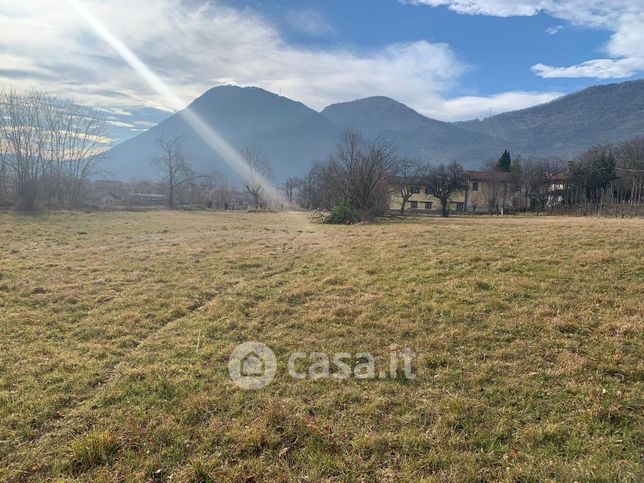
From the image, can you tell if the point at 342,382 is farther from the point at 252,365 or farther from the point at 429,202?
the point at 429,202

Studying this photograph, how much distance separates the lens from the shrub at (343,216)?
106 feet

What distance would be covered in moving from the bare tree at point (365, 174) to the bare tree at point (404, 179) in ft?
33.0

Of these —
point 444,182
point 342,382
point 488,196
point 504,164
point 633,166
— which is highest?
point 504,164

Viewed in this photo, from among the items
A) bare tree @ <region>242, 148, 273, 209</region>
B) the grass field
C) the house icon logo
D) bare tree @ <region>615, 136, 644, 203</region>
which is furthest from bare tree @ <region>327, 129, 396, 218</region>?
bare tree @ <region>242, 148, 273, 209</region>

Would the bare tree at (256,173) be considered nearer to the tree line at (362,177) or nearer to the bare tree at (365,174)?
the tree line at (362,177)

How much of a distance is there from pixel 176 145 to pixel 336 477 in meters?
76.5

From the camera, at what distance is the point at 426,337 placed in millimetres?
5836

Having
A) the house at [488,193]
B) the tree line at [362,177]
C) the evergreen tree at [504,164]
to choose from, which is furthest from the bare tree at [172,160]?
the evergreen tree at [504,164]

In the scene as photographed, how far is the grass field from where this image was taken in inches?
135

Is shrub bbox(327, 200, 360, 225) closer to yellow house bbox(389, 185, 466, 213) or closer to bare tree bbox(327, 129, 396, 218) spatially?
bare tree bbox(327, 129, 396, 218)

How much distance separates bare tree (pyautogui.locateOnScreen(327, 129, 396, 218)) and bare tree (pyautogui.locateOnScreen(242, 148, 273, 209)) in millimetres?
40575

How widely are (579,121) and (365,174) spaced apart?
18165cm

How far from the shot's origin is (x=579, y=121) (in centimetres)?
17075

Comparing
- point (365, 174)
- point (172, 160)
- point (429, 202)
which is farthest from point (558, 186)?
point (172, 160)
